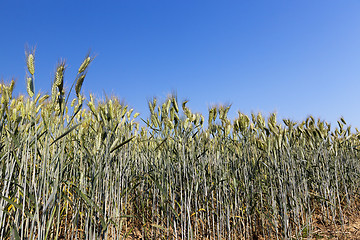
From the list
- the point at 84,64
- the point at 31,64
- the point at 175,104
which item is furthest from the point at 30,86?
the point at 175,104

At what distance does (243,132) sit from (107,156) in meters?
1.53

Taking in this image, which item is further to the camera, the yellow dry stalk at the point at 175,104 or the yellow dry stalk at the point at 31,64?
the yellow dry stalk at the point at 175,104

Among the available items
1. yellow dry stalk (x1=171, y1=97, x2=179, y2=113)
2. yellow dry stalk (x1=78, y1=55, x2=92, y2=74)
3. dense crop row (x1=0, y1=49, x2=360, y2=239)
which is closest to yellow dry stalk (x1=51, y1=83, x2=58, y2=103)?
dense crop row (x1=0, y1=49, x2=360, y2=239)

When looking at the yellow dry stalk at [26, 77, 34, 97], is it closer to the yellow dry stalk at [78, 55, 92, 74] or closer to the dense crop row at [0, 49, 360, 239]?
the dense crop row at [0, 49, 360, 239]

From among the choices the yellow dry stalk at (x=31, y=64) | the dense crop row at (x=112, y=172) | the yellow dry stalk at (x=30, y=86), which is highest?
the yellow dry stalk at (x=31, y=64)

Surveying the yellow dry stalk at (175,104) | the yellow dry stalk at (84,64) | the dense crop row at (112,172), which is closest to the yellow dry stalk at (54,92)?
the dense crop row at (112,172)

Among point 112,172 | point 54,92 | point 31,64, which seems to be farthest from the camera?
point 112,172

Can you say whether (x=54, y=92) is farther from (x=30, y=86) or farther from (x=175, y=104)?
(x=175, y=104)

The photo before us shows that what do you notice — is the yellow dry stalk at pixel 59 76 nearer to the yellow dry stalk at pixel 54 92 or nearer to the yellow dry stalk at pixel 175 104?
the yellow dry stalk at pixel 54 92

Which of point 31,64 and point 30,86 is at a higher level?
point 31,64

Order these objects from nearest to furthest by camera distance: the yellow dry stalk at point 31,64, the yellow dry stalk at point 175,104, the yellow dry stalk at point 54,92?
the yellow dry stalk at point 54,92 → the yellow dry stalk at point 31,64 → the yellow dry stalk at point 175,104

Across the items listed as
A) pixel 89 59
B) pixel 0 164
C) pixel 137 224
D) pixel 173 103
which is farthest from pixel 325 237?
pixel 0 164

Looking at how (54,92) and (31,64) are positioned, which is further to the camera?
(31,64)

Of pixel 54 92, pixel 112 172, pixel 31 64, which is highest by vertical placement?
pixel 31 64
